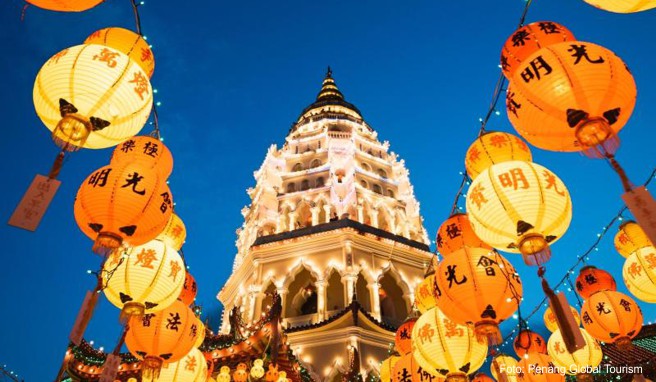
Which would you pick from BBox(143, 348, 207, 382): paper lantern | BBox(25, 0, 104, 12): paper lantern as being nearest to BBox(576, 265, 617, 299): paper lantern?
BBox(143, 348, 207, 382): paper lantern

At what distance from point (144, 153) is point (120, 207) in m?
1.22

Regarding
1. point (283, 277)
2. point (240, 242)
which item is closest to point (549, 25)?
point (283, 277)

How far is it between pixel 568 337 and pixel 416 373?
3.11m

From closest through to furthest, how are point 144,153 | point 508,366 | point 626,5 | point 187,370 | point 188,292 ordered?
Answer: 1. point 626,5
2. point 144,153
3. point 187,370
4. point 508,366
5. point 188,292

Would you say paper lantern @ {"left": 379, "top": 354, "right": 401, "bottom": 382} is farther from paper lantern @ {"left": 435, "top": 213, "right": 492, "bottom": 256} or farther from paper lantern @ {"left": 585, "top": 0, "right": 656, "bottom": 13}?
paper lantern @ {"left": 585, "top": 0, "right": 656, "bottom": 13}

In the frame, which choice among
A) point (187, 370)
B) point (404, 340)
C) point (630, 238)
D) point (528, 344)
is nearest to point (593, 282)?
point (630, 238)

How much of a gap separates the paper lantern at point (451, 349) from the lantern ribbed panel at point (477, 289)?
51 centimetres

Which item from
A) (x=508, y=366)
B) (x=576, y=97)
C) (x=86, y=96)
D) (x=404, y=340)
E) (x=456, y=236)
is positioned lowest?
(x=508, y=366)

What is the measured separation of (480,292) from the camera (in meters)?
4.75

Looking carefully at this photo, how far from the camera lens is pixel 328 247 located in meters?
16.4

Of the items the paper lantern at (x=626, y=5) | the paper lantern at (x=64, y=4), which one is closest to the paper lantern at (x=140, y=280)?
the paper lantern at (x=64, y=4)

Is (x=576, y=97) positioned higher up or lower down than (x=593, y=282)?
lower down

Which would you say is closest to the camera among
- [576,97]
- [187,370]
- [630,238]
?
[576,97]

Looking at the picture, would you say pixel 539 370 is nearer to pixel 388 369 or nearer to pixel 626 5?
pixel 388 369
